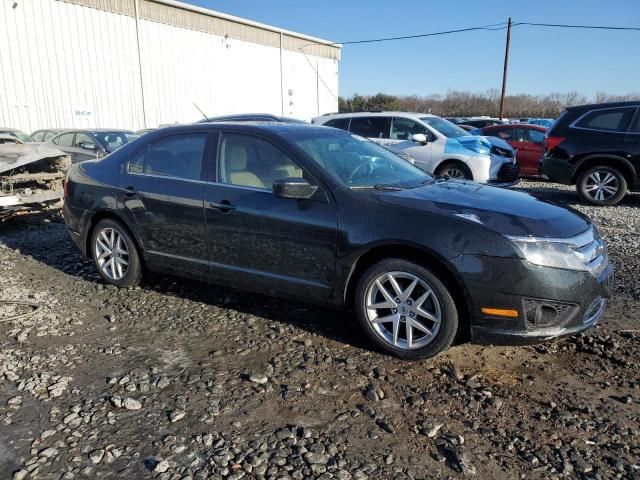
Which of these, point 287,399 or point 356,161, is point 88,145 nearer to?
point 356,161

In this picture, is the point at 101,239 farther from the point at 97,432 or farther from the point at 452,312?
the point at 452,312

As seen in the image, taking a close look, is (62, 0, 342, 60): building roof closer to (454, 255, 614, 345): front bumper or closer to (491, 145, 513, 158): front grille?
(491, 145, 513, 158): front grille

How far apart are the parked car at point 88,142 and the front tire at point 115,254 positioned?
25.9 feet

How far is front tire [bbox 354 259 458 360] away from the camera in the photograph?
129 inches

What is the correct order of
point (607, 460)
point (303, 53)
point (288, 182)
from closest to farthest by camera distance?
point (607, 460) → point (288, 182) → point (303, 53)

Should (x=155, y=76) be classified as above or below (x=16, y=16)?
below

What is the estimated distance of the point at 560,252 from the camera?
3143 mm

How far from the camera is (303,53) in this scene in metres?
34.0

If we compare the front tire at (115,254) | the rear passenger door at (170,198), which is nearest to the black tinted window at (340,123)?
the rear passenger door at (170,198)

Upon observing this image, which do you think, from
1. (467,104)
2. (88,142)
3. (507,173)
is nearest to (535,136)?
(507,173)

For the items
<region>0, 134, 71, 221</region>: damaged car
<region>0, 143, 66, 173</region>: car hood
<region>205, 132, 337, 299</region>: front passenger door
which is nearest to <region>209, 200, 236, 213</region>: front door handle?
<region>205, 132, 337, 299</region>: front passenger door

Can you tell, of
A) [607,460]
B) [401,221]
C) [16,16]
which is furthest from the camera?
[16,16]

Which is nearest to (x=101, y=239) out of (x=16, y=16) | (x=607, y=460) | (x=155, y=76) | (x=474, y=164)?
(x=607, y=460)

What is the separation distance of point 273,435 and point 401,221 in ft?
5.07
